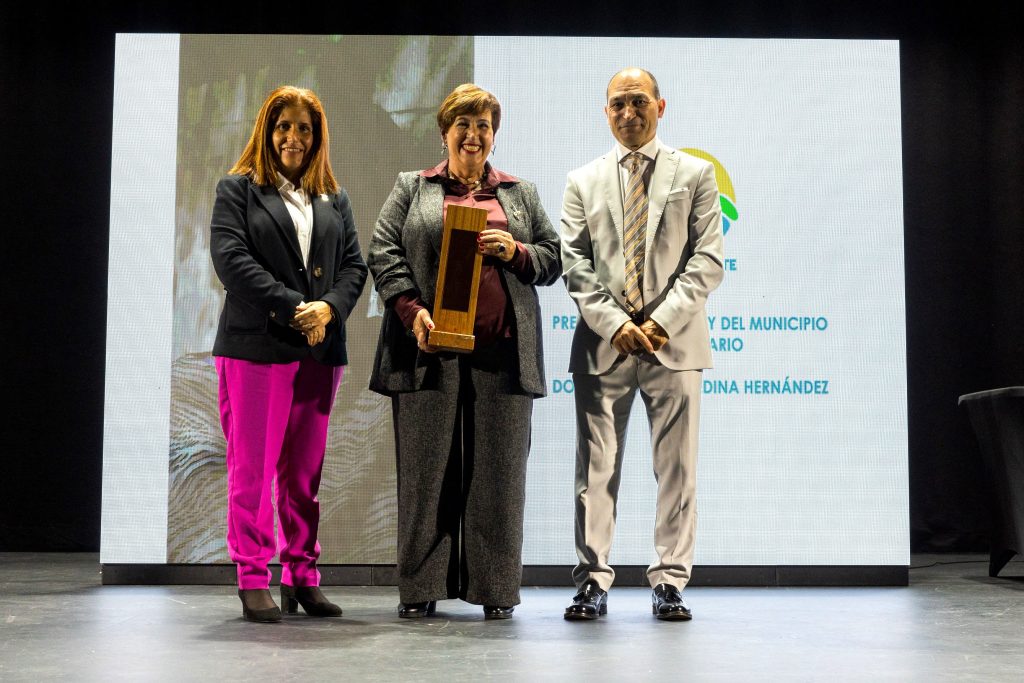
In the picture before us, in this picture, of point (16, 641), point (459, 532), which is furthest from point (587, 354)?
point (16, 641)

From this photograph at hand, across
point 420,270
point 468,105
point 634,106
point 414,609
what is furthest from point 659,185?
point 414,609

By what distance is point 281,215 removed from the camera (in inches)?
120

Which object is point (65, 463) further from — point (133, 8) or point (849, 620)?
point (849, 620)

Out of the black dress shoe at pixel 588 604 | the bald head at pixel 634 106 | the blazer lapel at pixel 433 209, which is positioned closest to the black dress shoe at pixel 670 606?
the black dress shoe at pixel 588 604

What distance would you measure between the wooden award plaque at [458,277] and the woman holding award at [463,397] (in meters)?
0.07

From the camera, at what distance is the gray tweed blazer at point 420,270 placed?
121 inches

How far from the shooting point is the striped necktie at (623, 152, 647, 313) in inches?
125

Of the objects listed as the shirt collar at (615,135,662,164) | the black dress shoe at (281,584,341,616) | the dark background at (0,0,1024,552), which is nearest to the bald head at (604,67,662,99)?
the shirt collar at (615,135,662,164)

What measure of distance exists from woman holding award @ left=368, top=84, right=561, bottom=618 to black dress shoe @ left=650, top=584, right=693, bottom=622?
1.41 feet

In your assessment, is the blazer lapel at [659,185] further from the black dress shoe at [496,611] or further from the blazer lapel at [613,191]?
the black dress shoe at [496,611]

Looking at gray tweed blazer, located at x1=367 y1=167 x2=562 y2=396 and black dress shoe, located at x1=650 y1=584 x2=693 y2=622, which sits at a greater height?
gray tweed blazer, located at x1=367 y1=167 x2=562 y2=396

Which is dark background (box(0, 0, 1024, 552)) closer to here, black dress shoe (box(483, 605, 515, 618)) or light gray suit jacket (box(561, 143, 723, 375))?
light gray suit jacket (box(561, 143, 723, 375))

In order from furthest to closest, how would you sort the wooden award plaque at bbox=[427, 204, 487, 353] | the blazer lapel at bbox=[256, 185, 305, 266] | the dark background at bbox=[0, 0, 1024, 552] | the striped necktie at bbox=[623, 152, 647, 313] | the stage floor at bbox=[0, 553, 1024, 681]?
the dark background at bbox=[0, 0, 1024, 552] < the striped necktie at bbox=[623, 152, 647, 313] < the blazer lapel at bbox=[256, 185, 305, 266] < the wooden award plaque at bbox=[427, 204, 487, 353] < the stage floor at bbox=[0, 553, 1024, 681]

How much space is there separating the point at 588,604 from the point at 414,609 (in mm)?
514
